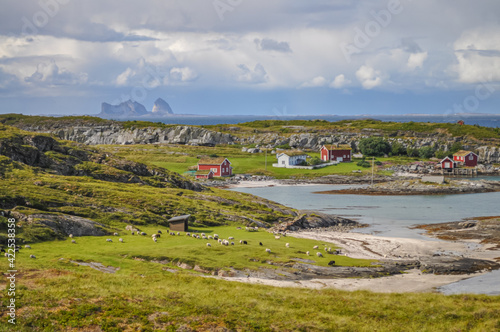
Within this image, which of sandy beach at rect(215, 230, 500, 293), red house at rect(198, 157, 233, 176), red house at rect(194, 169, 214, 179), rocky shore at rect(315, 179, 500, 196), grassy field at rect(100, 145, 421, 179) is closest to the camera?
sandy beach at rect(215, 230, 500, 293)

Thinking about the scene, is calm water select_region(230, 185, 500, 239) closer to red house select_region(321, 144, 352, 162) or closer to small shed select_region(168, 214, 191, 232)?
small shed select_region(168, 214, 191, 232)

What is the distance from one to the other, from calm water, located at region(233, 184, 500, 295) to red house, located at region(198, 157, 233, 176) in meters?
16.7

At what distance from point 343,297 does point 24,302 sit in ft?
50.6

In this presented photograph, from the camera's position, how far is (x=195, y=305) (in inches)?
827

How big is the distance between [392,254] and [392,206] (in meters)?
39.0

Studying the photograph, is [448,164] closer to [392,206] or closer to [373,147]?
[373,147]

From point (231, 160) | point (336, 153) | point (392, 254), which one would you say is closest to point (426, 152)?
point (336, 153)

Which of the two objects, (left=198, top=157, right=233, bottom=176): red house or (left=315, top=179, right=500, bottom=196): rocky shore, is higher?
(left=198, top=157, right=233, bottom=176): red house

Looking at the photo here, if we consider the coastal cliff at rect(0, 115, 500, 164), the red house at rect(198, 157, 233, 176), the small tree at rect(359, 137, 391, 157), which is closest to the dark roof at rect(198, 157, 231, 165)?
the red house at rect(198, 157, 233, 176)

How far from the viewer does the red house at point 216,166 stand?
11243 cm

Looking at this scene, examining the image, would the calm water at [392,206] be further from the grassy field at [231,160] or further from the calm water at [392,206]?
the grassy field at [231,160]

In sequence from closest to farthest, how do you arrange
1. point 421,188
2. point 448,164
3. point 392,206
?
point 392,206
point 421,188
point 448,164

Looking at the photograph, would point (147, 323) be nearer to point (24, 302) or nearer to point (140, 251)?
point (24, 302)

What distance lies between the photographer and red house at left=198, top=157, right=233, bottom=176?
369 feet
